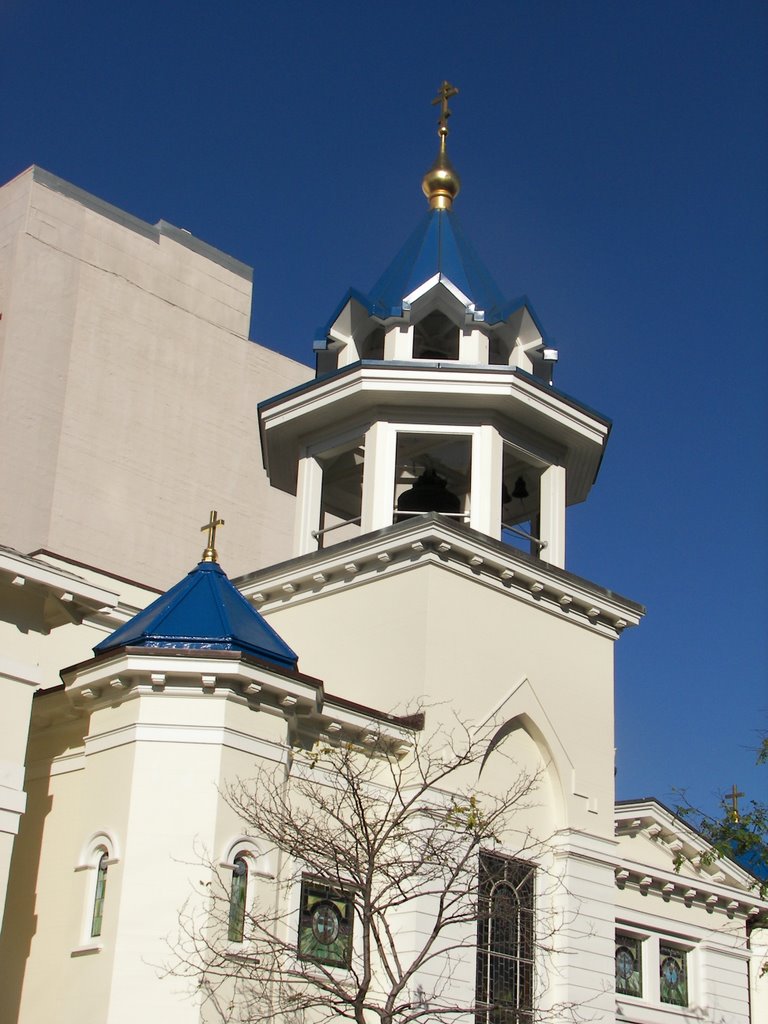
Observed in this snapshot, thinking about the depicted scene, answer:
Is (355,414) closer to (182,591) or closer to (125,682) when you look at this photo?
(182,591)

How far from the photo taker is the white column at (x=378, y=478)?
23.2 m

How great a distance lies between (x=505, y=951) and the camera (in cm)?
2095

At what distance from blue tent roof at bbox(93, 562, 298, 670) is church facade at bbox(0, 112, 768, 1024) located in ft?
0.14

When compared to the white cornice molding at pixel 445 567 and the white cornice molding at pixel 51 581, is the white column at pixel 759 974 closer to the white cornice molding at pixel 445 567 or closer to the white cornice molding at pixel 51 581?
the white cornice molding at pixel 445 567

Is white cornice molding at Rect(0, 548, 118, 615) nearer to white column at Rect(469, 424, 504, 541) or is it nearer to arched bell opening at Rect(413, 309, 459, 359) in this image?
white column at Rect(469, 424, 504, 541)

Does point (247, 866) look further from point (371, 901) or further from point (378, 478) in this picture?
point (378, 478)

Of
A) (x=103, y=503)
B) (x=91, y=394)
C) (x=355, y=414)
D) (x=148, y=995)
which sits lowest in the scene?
(x=148, y=995)

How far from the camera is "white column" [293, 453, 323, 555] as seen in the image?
81.0ft

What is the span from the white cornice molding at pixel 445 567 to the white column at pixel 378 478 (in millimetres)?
613

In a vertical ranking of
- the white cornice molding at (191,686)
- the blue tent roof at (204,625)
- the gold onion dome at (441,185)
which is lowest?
the white cornice molding at (191,686)

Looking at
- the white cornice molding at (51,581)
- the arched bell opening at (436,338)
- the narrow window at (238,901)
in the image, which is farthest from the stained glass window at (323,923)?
the arched bell opening at (436,338)

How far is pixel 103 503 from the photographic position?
116 feet

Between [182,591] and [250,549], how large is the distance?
18591mm

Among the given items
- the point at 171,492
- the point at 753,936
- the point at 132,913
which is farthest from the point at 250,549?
the point at 132,913
